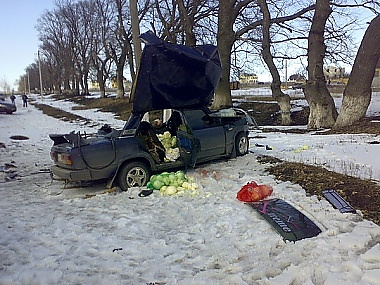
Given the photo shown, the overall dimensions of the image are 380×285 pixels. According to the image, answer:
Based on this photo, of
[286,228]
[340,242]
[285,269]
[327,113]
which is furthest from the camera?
[327,113]

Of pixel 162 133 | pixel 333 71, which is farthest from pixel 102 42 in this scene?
pixel 162 133

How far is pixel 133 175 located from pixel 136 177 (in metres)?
0.07

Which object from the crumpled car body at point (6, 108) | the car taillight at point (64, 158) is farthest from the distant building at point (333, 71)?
the crumpled car body at point (6, 108)

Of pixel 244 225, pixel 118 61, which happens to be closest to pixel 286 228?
pixel 244 225

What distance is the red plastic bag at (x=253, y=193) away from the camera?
5.79 meters

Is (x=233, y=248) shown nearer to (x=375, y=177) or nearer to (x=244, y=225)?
(x=244, y=225)

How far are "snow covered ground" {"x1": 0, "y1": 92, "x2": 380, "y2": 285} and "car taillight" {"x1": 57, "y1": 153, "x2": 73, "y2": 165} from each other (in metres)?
0.65

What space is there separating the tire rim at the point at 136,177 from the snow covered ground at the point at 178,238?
0.77ft

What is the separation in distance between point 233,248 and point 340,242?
1.19 metres

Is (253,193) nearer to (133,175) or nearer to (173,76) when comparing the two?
(133,175)

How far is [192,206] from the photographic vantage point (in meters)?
5.79

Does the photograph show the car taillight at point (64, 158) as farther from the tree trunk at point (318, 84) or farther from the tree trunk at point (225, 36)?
the tree trunk at point (225, 36)

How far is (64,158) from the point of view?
21.5 ft

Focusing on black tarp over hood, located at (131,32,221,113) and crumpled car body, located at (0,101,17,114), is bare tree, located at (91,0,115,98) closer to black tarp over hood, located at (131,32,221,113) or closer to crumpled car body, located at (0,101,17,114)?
crumpled car body, located at (0,101,17,114)
